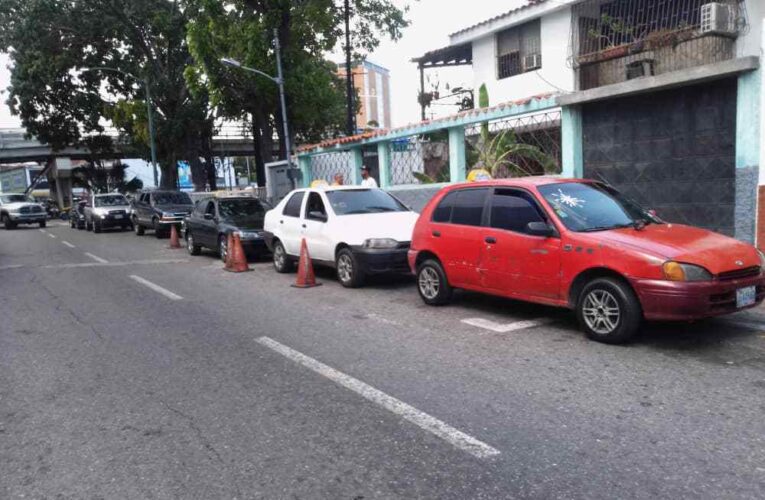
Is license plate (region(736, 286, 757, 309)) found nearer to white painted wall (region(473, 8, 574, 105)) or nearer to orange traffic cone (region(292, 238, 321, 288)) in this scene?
orange traffic cone (region(292, 238, 321, 288))

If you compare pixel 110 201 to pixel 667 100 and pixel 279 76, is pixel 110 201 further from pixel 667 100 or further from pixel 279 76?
pixel 667 100

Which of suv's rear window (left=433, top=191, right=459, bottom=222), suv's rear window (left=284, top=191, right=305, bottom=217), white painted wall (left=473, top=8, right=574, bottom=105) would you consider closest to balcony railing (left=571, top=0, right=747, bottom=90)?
white painted wall (left=473, top=8, right=574, bottom=105)

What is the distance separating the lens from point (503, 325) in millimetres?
7121

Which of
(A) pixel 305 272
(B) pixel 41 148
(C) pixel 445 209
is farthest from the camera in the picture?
(B) pixel 41 148

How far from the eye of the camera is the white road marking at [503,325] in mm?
6945

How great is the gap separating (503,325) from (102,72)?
30.0 meters

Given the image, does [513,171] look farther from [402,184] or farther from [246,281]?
[246,281]

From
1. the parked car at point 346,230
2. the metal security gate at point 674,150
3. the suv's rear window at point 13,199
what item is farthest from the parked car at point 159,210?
the metal security gate at point 674,150

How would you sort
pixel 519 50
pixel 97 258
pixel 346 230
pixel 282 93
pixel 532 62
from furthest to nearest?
1. pixel 282 93
2. pixel 519 50
3. pixel 532 62
4. pixel 97 258
5. pixel 346 230

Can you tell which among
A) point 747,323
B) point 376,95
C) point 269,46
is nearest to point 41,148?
point 269,46

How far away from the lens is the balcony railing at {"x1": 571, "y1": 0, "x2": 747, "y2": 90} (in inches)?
515

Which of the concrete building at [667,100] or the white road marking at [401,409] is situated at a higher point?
the concrete building at [667,100]

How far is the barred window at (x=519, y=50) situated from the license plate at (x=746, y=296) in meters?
13.3

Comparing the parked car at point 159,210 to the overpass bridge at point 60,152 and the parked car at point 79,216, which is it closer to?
the parked car at point 79,216
